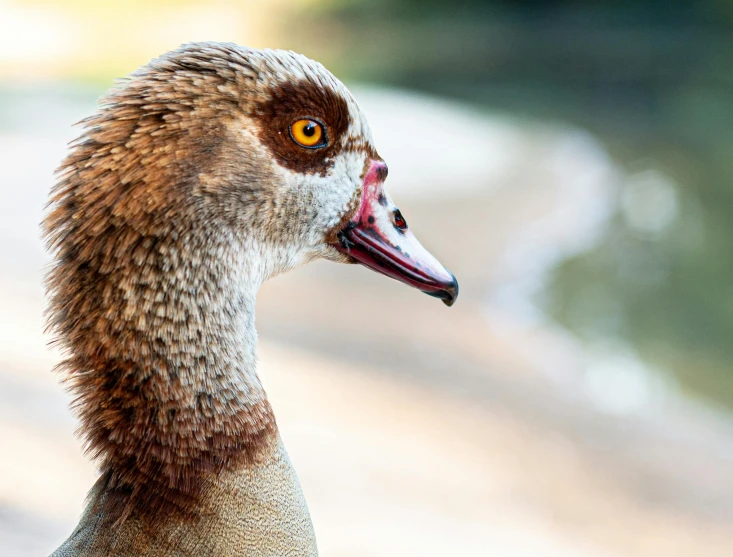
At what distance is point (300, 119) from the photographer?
1469 millimetres

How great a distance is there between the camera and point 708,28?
18.5m

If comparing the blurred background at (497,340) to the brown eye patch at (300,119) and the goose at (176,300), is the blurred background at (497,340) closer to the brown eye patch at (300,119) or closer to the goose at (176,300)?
the goose at (176,300)

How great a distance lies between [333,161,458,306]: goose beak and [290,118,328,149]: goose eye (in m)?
0.16

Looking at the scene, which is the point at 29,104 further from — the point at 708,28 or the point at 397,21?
the point at 708,28

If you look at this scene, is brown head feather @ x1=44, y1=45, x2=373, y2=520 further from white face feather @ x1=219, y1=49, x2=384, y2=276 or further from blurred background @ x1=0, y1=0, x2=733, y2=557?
blurred background @ x1=0, y1=0, x2=733, y2=557

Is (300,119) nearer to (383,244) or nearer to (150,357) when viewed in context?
(383,244)

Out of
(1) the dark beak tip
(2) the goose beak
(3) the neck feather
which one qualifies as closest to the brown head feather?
(3) the neck feather

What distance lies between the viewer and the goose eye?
147cm

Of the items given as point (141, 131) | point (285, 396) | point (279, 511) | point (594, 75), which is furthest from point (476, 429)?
point (594, 75)

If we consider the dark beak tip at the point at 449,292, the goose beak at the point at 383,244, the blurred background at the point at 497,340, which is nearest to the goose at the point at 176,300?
the goose beak at the point at 383,244

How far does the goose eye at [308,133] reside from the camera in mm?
1472

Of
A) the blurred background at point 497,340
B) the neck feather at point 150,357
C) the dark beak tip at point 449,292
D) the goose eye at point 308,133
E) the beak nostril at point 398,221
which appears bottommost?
the neck feather at point 150,357

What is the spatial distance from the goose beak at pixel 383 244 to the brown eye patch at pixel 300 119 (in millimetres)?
134

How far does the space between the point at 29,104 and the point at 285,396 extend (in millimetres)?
7346
